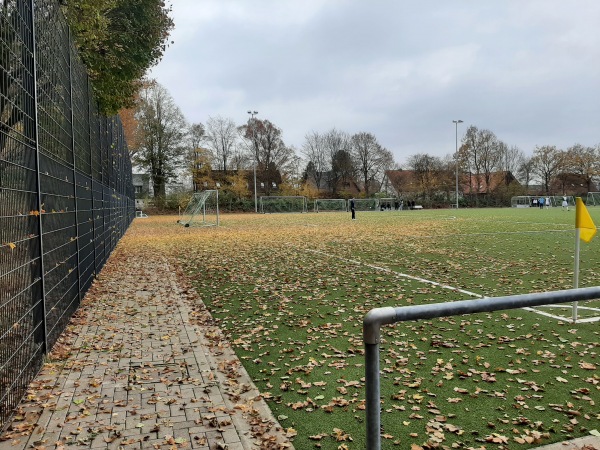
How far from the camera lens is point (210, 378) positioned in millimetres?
4477

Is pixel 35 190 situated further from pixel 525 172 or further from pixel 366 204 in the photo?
pixel 525 172

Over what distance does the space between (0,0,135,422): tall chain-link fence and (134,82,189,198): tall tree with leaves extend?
52.2 m

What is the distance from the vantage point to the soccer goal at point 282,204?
64312 millimetres

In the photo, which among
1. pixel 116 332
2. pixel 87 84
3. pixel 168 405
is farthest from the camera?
pixel 87 84

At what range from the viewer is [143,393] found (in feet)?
13.5

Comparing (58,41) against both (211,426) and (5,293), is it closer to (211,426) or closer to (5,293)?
(5,293)

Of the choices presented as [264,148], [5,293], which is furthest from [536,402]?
[264,148]

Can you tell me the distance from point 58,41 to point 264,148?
235ft

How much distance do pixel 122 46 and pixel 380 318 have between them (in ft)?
44.3

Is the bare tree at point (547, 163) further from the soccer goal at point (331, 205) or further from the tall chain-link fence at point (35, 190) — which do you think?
the tall chain-link fence at point (35, 190)

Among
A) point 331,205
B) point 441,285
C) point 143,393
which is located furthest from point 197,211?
point 331,205

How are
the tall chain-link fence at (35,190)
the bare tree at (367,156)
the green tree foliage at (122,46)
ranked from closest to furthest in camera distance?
1. the tall chain-link fence at (35,190)
2. the green tree foliage at (122,46)
3. the bare tree at (367,156)

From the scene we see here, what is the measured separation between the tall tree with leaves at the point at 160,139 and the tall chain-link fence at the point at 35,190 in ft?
171

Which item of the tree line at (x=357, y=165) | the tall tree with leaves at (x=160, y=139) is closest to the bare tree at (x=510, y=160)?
the tree line at (x=357, y=165)
